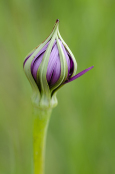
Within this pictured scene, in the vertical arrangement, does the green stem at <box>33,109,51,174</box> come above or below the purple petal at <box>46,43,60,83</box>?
below

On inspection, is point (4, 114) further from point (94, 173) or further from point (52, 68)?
point (52, 68)

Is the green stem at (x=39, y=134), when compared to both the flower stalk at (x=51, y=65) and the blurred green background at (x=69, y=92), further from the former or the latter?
the blurred green background at (x=69, y=92)

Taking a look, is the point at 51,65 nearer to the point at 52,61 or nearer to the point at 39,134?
the point at 52,61

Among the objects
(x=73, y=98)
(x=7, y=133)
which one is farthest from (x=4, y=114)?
(x=73, y=98)

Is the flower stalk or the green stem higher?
the flower stalk

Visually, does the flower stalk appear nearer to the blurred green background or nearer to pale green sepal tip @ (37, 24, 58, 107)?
pale green sepal tip @ (37, 24, 58, 107)

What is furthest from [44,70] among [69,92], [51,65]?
[69,92]

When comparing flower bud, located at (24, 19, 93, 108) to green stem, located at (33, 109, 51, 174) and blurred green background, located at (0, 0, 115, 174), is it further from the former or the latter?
blurred green background, located at (0, 0, 115, 174)

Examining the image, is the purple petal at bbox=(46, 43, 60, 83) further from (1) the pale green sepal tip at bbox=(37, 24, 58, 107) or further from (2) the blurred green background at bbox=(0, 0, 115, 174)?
(2) the blurred green background at bbox=(0, 0, 115, 174)

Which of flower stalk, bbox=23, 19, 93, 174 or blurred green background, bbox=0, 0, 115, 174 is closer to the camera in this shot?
flower stalk, bbox=23, 19, 93, 174

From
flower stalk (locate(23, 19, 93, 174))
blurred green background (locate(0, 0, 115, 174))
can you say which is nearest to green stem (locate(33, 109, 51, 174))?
flower stalk (locate(23, 19, 93, 174))

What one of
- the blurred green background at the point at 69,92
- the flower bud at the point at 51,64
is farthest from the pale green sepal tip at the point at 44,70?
the blurred green background at the point at 69,92
